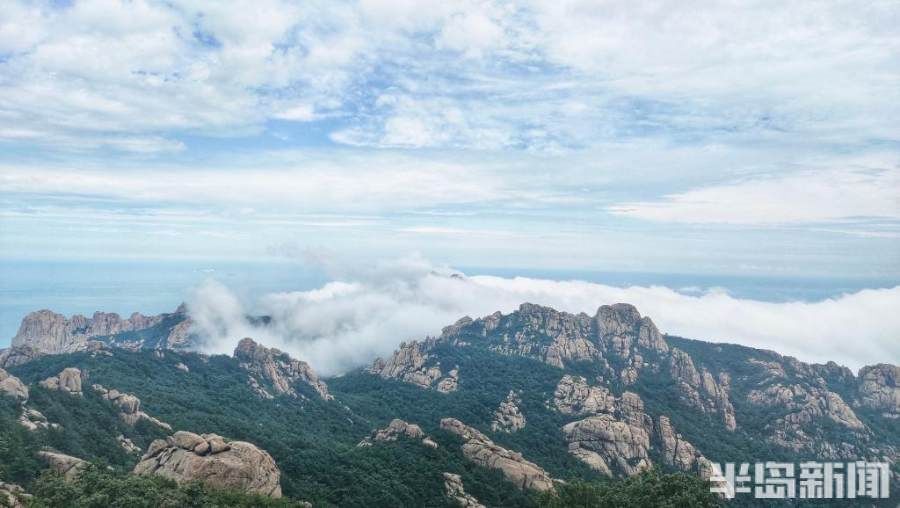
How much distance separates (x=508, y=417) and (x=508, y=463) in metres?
41.5

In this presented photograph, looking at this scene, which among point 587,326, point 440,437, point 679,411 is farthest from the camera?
point 587,326

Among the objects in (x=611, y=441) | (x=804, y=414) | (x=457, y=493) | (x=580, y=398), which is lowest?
(x=804, y=414)

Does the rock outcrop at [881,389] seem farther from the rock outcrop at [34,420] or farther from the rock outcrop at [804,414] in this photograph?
the rock outcrop at [34,420]

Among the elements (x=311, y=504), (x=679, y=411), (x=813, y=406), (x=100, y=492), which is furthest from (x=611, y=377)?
(x=100, y=492)

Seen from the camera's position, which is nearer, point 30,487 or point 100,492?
point 100,492

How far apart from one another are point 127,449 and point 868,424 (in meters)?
171

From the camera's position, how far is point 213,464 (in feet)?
168

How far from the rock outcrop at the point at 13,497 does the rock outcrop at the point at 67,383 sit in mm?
44687

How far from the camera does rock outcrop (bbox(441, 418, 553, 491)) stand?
254ft

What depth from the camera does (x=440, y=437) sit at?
8738cm

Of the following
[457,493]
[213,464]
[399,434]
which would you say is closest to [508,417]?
[399,434]

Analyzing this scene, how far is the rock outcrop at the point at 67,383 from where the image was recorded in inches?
3199

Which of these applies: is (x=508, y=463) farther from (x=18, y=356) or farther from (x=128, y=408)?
(x=18, y=356)

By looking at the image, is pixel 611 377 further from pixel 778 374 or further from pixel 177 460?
pixel 177 460
